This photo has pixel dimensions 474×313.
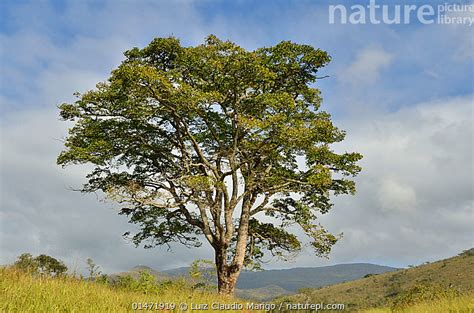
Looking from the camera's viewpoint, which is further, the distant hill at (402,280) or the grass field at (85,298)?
the distant hill at (402,280)

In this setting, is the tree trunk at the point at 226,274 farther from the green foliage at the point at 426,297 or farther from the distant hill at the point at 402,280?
the distant hill at the point at 402,280

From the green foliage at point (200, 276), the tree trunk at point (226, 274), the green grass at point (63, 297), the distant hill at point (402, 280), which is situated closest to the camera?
the green grass at point (63, 297)

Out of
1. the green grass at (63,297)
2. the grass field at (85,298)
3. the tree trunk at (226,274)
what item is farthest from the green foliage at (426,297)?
the tree trunk at (226,274)

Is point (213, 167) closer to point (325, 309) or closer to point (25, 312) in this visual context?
point (325, 309)

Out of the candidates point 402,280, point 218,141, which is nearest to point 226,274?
point 218,141

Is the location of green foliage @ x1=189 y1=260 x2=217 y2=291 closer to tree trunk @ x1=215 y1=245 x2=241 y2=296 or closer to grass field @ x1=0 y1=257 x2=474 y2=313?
grass field @ x1=0 y1=257 x2=474 y2=313

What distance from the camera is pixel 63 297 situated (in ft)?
32.9

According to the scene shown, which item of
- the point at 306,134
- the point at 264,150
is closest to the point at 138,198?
the point at 264,150

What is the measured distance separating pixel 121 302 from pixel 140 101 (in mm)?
12844

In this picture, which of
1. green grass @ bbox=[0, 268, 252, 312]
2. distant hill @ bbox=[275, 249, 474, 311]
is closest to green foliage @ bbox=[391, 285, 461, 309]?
green grass @ bbox=[0, 268, 252, 312]

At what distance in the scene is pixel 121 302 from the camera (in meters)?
10.8

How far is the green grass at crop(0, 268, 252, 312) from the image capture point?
9.00 m

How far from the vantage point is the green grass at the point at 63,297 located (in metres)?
9.00

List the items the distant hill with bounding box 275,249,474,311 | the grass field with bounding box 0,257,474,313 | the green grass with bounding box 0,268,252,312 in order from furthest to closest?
the distant hill with bounding box 275,249,474,311 → the grass field with bounding box 0,257,474,313 → the green grass with bounding box 0,268,252,312
